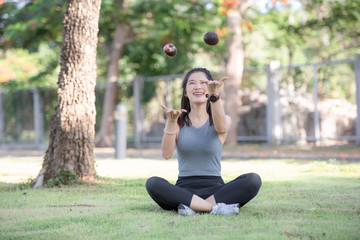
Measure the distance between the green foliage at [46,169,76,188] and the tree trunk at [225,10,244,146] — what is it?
845cm

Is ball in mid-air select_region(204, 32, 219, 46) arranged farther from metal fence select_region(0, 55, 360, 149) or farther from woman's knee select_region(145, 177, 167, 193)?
metal fence select_region(0, 55, 360, 149)

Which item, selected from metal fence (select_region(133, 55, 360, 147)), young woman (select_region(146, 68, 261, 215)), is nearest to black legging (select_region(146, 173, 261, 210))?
young woman (select_region(146, 68, 261, 215))

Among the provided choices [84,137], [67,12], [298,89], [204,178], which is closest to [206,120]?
[204,178]

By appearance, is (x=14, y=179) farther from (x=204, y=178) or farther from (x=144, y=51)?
(x=144, y=51)

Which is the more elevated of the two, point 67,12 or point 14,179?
point 67,12

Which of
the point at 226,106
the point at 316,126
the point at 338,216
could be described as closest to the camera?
the point at 338,216

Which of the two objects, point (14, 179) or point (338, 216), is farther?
point (14, 179)

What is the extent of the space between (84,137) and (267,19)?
12727 mm

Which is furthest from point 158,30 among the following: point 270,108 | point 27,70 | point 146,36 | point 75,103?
point 75,103

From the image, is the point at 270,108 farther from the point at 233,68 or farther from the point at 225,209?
the point at 225,209

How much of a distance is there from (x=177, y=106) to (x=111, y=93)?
8.88ft

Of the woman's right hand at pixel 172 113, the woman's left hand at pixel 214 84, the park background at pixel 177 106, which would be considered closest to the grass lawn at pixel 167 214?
the park background at pixel 177 106

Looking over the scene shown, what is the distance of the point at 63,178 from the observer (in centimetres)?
639

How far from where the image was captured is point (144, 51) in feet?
60.6
